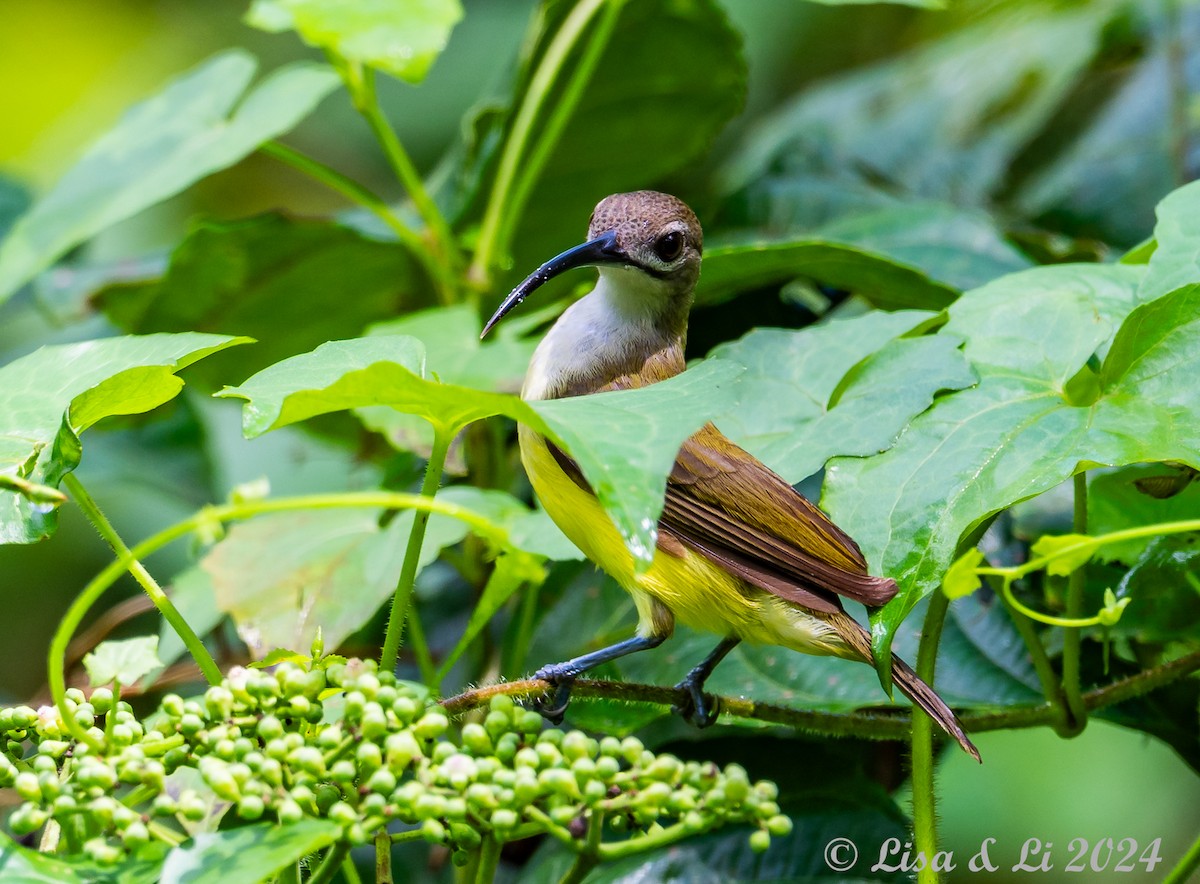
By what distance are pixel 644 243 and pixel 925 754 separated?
3.64ft

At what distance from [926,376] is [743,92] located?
5.91ft

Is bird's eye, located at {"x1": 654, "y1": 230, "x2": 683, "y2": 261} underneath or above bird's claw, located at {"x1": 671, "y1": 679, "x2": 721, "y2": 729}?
above

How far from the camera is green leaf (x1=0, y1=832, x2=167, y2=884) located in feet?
3.78

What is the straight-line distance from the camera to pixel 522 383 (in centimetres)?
246

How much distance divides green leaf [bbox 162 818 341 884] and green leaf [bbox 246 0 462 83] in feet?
5.70

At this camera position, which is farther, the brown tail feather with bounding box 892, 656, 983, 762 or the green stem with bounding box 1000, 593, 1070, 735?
the green stem with bounding box 1000, 593, 1070, 735

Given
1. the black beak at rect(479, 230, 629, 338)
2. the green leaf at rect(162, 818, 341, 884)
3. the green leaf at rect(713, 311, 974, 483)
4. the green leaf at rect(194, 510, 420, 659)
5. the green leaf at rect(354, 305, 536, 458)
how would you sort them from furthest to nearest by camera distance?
the green leaf at rect(354, 305, 536, 458)
the green leaf at rect(194, 510, 420, 659)
the black beak at rect(479, 230, 629, 338)
the green leaf at rect(713, 311, 974, 483)
the green leaf at rect(162, 818, 341, 884)

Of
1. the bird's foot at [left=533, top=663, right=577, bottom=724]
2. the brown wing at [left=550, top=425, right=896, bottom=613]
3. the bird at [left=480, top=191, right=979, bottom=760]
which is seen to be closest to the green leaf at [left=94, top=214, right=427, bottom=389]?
the bird at [left=480, top=191, right=979, bottom=760]

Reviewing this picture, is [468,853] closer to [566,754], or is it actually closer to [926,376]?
[566,754]

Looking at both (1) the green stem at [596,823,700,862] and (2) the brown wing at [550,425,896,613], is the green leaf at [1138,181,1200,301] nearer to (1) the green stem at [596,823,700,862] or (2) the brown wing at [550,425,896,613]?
(2) the brown wing at [550,425,896,613]

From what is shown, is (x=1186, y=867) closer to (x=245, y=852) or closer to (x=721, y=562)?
(x=721, y=562)

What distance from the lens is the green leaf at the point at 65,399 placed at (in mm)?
1443

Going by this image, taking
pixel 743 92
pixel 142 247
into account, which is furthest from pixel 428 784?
pixel 142 247

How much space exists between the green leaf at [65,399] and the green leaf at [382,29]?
42.5 inches
